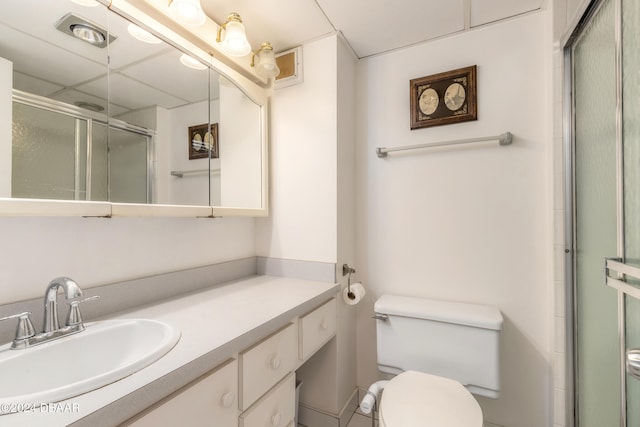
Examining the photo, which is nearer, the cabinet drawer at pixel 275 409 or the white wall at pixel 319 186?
the cabinet drawer at pixel 275 409

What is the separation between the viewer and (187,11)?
42.8 inches

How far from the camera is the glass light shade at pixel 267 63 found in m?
1.41

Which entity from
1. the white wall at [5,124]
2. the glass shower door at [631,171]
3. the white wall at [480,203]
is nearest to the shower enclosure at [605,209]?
the glass shower door at [631,171]

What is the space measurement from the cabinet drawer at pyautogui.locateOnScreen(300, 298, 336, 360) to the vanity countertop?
1.8 inches

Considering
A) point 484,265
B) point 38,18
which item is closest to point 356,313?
point 484,265

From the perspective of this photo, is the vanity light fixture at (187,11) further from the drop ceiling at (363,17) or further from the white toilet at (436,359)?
the white toilet at (436,359)

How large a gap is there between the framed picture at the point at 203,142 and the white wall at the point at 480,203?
0.84 metres

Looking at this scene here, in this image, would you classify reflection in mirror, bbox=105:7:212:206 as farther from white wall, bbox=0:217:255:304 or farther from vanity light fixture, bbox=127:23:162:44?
white wall, bbox=0:217:255:304

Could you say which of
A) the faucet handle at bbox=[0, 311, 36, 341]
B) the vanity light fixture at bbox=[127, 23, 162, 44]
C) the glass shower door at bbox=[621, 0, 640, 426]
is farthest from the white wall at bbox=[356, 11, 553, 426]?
the faucet handle at bbox=[0, 311, 36, 341]

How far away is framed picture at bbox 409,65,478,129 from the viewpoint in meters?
1.43

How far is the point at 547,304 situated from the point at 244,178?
1575 millimetres

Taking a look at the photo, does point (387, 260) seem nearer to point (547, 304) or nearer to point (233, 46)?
point (547, 304)

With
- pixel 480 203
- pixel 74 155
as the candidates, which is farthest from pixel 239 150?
pixel 480 203

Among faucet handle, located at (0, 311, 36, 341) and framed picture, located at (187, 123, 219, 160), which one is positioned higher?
framed picture, located at (187, 123, 219, 160)
